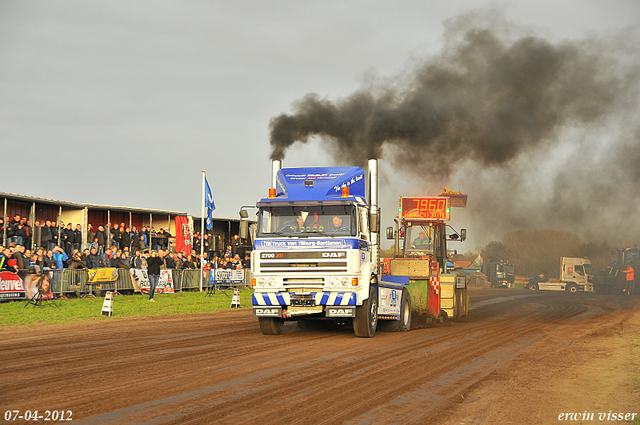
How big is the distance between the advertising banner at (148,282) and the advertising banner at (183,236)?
6.56m

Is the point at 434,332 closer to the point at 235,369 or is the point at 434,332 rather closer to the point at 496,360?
the point at 496,360

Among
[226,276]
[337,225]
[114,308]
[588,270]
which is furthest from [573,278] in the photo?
[337,225]

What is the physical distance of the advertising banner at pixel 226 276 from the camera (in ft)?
97.2

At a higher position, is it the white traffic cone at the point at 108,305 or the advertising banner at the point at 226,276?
the advertising banner at the point at 226,276

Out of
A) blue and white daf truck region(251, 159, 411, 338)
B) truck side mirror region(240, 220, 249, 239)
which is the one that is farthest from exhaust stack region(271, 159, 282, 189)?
truck side mirror region(240, 220, 249, 239)

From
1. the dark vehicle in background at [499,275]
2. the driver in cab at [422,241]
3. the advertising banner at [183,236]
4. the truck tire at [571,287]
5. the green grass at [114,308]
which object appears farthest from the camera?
the dark vehicle in background at [499,275]

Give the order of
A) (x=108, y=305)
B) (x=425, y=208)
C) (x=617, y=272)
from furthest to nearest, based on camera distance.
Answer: (x=617, y=272), (x=425, y=208), (x=108, y=305)

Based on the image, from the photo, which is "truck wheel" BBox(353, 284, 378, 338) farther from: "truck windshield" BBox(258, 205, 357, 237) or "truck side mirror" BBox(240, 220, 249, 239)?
"truck side mirror" BBox(240, 220, 249, 239)

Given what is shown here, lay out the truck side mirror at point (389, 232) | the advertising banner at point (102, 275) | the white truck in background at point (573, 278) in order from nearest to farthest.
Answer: the truck side mirror at point (389, 232)
the advertising banner at point (102, 275)
the white truck in background at point (573, 278)

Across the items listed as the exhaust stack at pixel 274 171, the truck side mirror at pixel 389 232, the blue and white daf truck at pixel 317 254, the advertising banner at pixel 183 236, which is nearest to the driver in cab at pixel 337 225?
the blue and white daf truck at pixel 317 254

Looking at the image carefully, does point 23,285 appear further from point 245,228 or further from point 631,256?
point 631,256

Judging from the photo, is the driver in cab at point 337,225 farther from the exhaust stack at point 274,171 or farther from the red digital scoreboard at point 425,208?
the red digital scoreboard at point 425,208

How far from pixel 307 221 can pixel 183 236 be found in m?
21.5

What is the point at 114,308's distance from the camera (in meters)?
19.6
